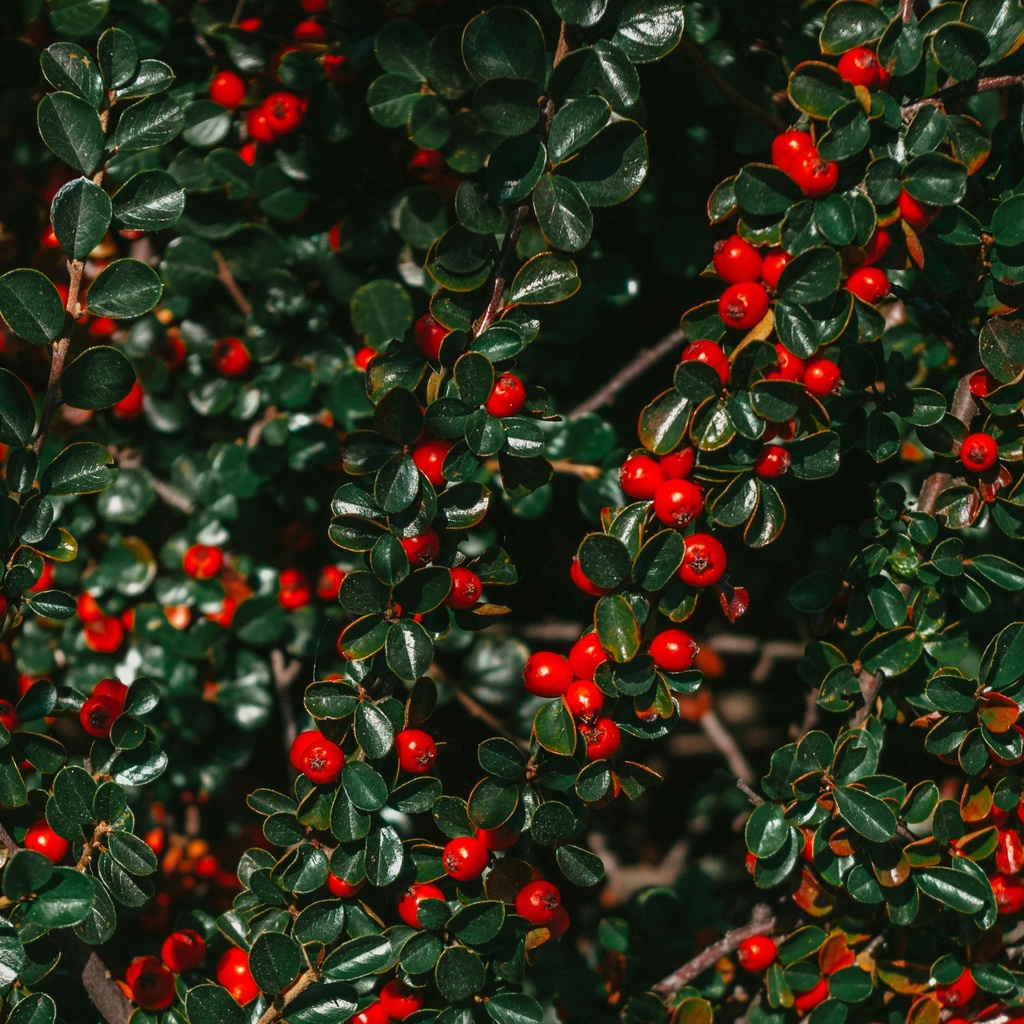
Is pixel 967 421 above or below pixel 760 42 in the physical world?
below

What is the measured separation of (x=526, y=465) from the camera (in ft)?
3.89

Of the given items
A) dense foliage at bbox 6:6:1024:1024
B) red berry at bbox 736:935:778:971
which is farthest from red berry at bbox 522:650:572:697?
red berry at bbox 736:935:778:971

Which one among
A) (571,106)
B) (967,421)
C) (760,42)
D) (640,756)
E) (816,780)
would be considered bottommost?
(640,756)

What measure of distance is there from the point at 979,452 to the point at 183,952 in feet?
4.11

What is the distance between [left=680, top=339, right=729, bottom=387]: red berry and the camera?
112cm

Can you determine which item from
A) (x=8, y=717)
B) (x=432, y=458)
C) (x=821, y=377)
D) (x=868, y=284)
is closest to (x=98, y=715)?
(x=8, y=717)

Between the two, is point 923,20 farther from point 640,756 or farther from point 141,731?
point 640,756

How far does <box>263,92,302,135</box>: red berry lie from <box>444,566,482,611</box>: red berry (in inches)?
35.2

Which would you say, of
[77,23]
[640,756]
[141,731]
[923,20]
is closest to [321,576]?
[141,731]

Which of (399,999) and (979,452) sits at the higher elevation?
(979,452)

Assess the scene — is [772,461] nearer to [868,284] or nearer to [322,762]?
[868,284]

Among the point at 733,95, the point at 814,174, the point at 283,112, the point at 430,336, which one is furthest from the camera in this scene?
the point at 283,112

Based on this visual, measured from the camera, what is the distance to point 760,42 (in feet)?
5.35

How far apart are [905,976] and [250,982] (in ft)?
2.95
